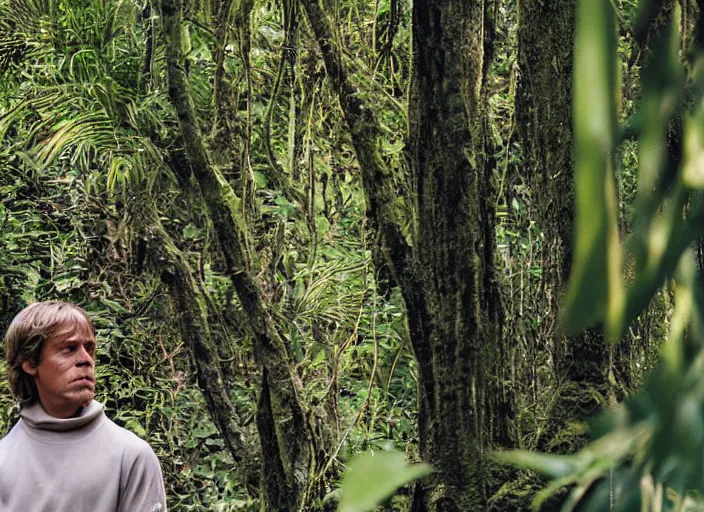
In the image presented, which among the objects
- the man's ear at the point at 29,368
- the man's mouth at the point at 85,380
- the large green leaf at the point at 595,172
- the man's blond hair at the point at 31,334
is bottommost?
the man's mouth at the point at 85,380

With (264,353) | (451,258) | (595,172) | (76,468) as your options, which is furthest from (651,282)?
(264,353)

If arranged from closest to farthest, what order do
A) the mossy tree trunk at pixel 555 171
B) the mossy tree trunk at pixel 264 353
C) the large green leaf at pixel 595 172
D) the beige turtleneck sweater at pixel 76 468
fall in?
the large green leaf at pixel 595 172
the beige turtleneck sweater at pixel 76 468
the mossy tree trunk at pixel 555 171
the mossy tree trunk at pixel 264 353

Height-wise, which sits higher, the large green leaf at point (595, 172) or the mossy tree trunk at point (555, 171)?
the large green leaf at point (595, 172)

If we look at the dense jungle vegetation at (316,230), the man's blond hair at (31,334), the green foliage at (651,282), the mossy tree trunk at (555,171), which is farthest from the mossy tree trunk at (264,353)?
the green foliage at (651,282)

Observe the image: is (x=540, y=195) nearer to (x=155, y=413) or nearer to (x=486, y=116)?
(x=486, y=116)

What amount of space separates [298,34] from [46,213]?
0.63 m

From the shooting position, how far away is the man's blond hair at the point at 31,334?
4.05ft

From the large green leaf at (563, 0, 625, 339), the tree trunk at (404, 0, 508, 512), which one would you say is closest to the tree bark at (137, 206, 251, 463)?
the tree trunk at (404, 0, 508, 512)

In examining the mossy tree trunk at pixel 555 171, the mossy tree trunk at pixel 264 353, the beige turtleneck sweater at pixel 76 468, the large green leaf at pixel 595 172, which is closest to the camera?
the large green leaf at pixel 595 172

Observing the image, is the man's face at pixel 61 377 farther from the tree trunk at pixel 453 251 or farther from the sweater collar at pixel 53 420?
the tree trunk at pixel 453 251

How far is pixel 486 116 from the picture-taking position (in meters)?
1.98

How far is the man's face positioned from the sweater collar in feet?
0.06

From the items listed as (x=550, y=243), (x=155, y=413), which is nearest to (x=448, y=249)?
(x=550, y=243)

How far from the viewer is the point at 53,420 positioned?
118 centimetres
